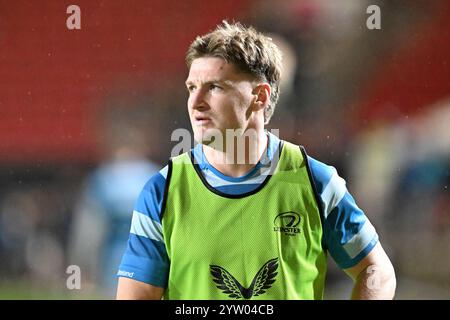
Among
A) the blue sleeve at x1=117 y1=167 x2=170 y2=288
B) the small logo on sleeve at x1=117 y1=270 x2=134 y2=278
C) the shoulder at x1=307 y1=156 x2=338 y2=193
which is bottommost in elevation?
the small logo on sleeve at x1=117 y1=270 x2=134 y2=278

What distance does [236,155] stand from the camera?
175cm

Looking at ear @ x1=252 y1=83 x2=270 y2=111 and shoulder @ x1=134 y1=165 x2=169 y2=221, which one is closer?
shoulder @ x1=134 y1=165 x2=169 y2=221

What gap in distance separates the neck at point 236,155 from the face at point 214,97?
0.12 ft

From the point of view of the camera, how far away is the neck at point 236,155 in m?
1.74

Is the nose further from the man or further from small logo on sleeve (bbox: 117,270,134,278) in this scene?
small logo on sleeve (bbox: 117,270,134,278)

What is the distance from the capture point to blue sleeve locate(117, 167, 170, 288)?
1.64 meters

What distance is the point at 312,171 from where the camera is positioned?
5.65 feet

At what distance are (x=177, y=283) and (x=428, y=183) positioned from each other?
6.45 feet
